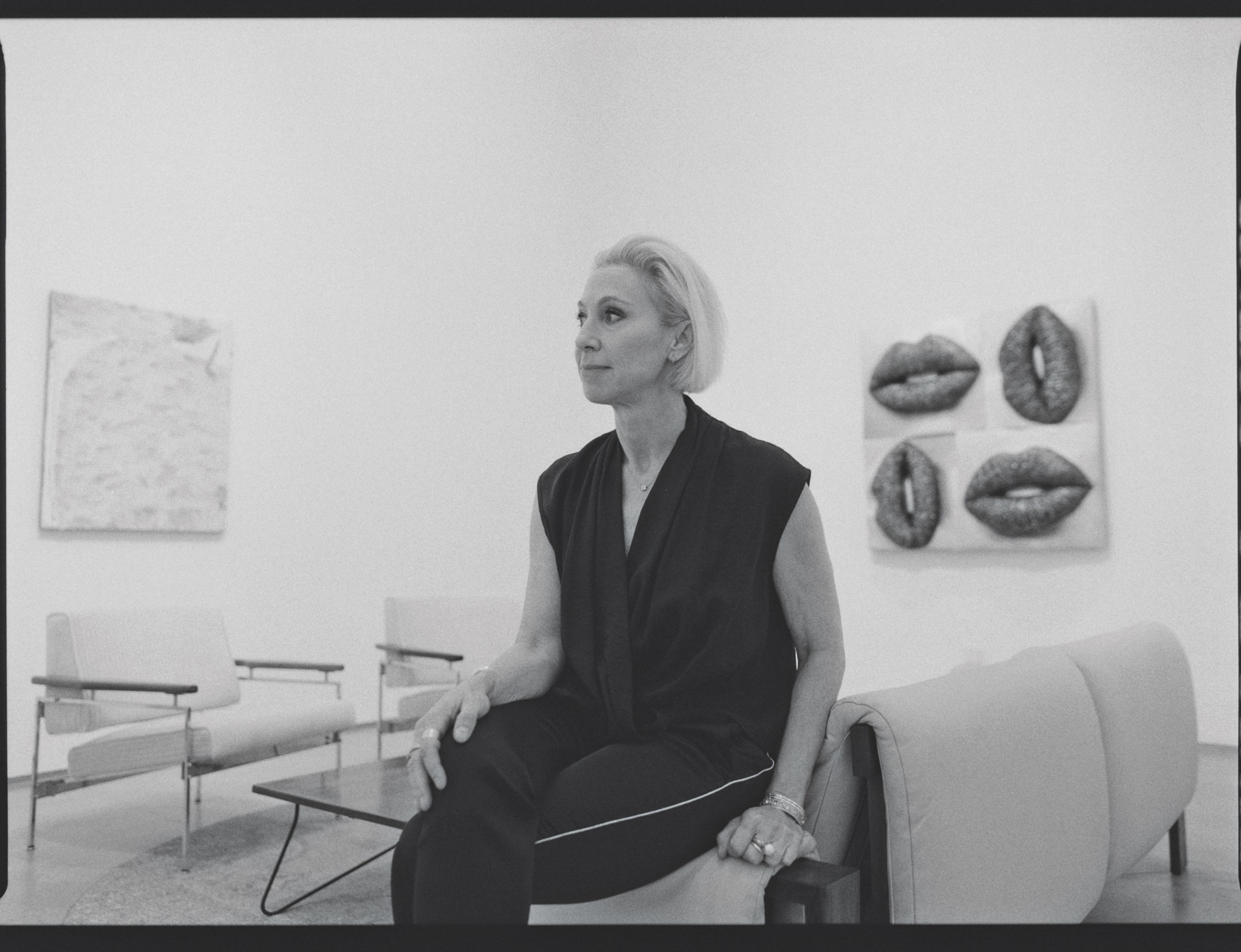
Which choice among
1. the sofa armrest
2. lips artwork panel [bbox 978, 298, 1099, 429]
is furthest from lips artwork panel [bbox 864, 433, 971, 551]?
the sofa armrest

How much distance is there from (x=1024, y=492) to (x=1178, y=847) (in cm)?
210

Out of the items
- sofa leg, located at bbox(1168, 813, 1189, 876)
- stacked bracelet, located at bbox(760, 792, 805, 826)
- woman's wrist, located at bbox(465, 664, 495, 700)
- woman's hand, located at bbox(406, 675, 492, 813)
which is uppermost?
woman's wrist, located at bbox(465, 664, 495, 700)

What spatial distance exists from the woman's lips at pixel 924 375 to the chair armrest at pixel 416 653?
2.25 metres

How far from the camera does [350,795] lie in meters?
2.29

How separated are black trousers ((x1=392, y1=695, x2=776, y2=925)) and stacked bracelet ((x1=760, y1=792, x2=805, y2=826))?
2 cm

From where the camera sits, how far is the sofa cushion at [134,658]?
3.02 m

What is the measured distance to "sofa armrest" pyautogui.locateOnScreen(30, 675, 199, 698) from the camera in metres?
2.82

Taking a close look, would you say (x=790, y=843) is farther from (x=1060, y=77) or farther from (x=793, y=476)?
(x=1060, y=77)

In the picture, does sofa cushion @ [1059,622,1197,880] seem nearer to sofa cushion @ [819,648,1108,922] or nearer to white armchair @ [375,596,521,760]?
sofa cushion @ [819,648,1108,922]

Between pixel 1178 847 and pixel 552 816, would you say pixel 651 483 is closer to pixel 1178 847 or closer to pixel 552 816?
pixel 552 816

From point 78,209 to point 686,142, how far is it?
9.61ft

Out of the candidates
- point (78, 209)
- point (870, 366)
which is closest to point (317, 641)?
point (78, 209)

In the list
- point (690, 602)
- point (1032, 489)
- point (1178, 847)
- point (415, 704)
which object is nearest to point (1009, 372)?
point (1032, 489)

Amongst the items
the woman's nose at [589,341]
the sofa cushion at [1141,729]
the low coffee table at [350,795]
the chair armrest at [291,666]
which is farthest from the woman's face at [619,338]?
the chair armrest at [291,666]
